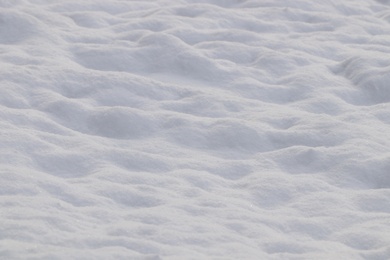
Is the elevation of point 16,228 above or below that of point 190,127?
above

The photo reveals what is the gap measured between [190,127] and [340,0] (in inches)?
87.6

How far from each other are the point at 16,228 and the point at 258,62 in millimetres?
2049

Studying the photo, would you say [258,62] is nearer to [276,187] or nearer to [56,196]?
[276,187]

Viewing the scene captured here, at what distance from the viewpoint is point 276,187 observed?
9.48ft

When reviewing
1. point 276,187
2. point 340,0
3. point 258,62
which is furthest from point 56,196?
point 340,0

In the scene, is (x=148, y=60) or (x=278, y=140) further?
(x=148, y=60)

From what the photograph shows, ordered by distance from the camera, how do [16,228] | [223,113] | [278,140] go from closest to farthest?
[16,228], [278,140], [223,113]

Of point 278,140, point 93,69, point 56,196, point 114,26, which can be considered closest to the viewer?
point 56,196

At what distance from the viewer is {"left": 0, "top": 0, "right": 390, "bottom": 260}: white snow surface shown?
8.07 feet

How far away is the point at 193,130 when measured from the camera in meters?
3.30

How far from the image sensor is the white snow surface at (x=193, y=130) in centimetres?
246

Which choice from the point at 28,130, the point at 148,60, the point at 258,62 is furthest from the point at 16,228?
the point at 258,62

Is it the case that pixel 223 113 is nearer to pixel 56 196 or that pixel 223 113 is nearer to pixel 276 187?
pixel 276 187

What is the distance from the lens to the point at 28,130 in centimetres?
307
